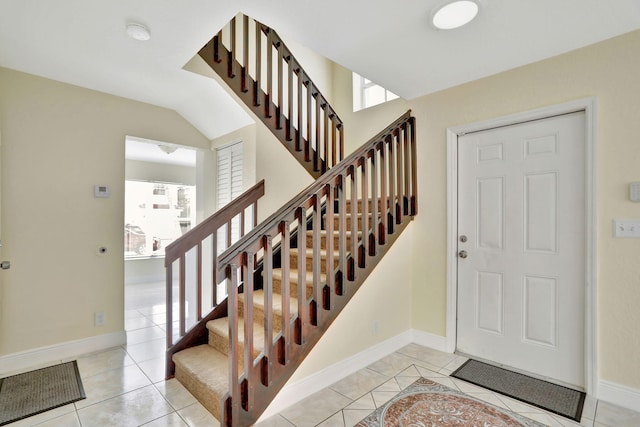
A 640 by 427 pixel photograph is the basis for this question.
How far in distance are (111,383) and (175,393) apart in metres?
0.55

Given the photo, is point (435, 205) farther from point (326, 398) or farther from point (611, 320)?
point (326, 398)

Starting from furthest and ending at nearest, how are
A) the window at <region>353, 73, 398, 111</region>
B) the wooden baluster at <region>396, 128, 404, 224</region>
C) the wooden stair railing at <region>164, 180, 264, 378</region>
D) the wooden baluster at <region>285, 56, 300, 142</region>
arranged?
the window at <region>353, 73, 398, 111</region> → the wooden baluster at <region>285, 56, 300, 142</region> → the wooden baluster at <region>396, 128, 404, 224</region> → the wooden stair railing at <region>164, 180, 264, 378</region>

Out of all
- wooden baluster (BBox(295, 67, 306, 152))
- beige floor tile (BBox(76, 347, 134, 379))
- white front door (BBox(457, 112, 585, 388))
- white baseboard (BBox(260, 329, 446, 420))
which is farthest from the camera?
wooden baluster (BBox(295, 67, 306, 152))

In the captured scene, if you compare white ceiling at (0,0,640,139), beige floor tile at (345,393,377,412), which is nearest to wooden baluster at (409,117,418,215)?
white ceiling at (0,0,640,139)

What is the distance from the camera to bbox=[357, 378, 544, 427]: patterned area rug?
1.86m

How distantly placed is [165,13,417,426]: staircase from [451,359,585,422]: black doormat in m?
1.14

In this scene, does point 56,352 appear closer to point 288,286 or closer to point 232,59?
point 288,286

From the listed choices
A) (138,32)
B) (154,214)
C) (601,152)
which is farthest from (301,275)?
(154,214)

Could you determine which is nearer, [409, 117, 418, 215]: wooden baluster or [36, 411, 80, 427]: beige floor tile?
[36, 411, 80, 427]: beige floor tile

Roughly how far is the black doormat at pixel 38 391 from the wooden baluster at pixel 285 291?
4.84 ft

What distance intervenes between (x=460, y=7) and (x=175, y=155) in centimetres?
557

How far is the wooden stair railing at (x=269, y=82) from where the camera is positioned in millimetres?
2793

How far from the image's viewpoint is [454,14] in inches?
70.7

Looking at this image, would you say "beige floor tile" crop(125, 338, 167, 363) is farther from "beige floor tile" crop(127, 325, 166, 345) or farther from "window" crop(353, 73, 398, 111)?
"window" crop(353, 73, 398, 111)
